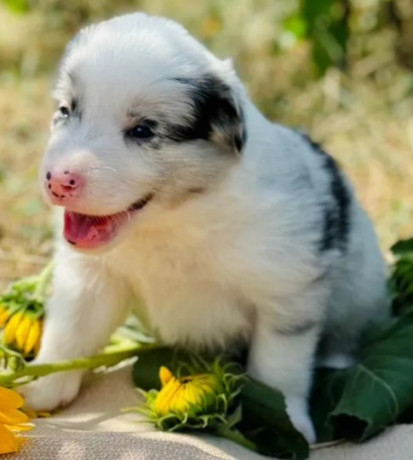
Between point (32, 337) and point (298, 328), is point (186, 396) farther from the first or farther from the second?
point (32, 337)

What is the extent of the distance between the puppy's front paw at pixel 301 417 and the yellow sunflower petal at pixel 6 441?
97 cm

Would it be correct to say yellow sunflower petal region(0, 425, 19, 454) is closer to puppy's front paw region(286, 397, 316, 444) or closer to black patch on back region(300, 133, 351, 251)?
puppy's front paw region(286, 397, 316, 444)

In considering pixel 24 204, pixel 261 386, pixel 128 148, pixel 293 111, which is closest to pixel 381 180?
pixel 293 111

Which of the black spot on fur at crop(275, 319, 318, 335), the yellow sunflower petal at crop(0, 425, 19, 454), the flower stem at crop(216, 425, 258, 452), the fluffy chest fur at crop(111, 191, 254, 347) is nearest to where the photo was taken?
the yellow sunflower petal at crop(0, 425, 19, 454)

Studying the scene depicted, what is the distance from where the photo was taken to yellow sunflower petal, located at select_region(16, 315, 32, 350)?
327cm

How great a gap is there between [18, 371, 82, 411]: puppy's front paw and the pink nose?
814 mm

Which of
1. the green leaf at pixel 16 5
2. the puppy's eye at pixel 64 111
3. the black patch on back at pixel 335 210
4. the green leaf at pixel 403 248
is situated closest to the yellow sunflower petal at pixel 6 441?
the puppy's eye at pixel 64 111

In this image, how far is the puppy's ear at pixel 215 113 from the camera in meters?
2.88

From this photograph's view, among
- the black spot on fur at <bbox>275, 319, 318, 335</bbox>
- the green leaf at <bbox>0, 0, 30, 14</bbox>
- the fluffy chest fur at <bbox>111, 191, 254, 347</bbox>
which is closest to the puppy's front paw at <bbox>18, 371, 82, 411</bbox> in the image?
the fluffy chest fur at <bbox>111, 191, 254, 347</bbox>

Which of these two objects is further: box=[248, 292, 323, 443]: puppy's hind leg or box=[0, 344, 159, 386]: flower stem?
box=[248, 292, 323, 443]: puppy's hind leg

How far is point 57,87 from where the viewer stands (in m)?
2.98

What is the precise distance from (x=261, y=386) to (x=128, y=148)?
0.86m

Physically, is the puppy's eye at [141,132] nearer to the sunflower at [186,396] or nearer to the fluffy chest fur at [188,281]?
the fluffy chest fur at [188,281]

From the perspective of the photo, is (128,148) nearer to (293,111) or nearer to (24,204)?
(24,204)
